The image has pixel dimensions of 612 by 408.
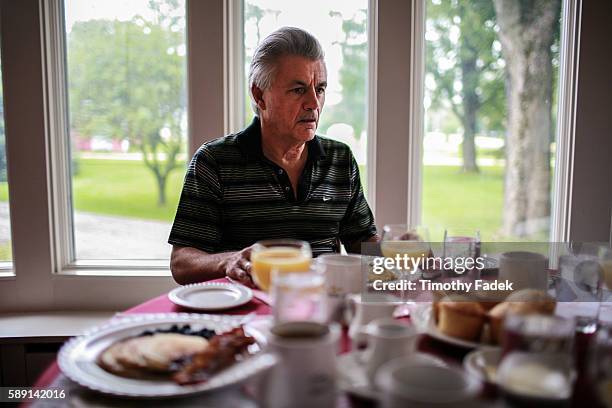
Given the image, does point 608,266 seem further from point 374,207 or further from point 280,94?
point 374,207

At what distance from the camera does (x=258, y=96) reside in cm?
185

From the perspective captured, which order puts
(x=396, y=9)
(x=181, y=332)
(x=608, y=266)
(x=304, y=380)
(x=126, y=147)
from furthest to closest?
(x=126, y=147) < (x=396, y=9) < (x=608, y=266) < (x=181, y=332) < (x=304, y=380)

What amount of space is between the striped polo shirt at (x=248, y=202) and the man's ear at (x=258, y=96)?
0.06 metres

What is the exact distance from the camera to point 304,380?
62cm

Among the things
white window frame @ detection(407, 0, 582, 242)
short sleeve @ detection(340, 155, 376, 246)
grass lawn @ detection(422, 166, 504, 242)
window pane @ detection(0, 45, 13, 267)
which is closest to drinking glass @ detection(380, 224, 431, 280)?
short sleeve @ detection(340, 155, 376, 246)

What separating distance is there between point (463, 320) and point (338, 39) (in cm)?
181

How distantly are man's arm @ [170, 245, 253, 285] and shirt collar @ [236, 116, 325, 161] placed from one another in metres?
0.41

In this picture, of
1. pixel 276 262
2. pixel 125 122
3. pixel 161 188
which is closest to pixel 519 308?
pixel 276 262

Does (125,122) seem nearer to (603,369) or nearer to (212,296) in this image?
(212,296)

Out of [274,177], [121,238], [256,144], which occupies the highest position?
[256,144]

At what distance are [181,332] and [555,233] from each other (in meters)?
2.14

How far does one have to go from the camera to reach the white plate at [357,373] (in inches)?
26.7

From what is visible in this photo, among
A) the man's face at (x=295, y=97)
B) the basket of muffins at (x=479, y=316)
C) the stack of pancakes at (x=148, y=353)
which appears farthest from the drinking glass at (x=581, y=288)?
the man's face at (x=295, y=97)

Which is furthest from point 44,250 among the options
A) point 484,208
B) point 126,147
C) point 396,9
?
point 484,208
